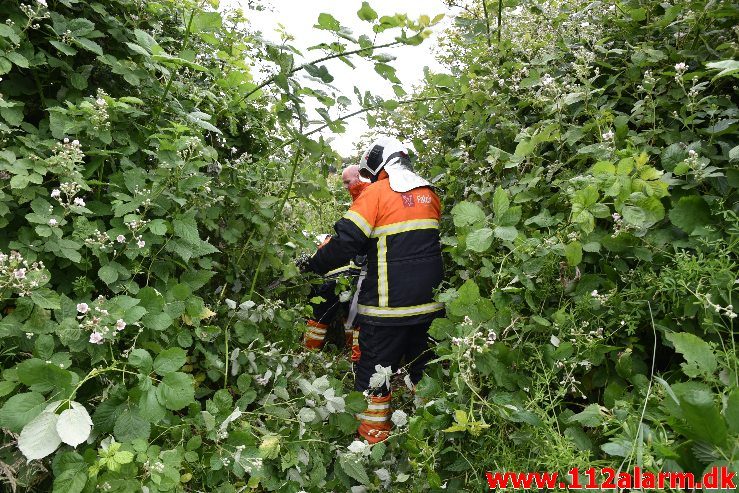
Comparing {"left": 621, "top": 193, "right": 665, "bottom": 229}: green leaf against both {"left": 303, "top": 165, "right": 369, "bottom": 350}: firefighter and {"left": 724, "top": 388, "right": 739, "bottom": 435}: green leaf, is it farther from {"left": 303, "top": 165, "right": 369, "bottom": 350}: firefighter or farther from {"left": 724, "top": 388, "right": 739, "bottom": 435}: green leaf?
{"left": 303, "top": 165, "right": 369, "bottom": 350}: firefighter

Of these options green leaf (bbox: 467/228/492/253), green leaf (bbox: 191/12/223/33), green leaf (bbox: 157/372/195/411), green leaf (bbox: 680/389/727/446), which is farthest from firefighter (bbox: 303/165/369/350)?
green leaf (bbox: 680/389/727/446)

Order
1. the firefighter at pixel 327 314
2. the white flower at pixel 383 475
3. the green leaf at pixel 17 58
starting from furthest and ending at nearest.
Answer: the firefighter at pixel 327 314 < the white flower at pixel 383 475 < the green leaf at pixel 17 58

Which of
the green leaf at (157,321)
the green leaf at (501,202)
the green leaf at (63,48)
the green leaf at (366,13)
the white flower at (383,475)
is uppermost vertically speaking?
the green leaf at (366,13)

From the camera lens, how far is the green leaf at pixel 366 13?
192cm

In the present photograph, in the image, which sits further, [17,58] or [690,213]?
[690,213]

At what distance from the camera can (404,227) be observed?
3133 millimetres

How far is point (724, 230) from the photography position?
1.74 m

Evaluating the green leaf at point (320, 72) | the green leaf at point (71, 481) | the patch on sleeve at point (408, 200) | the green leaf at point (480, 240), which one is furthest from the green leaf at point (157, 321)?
the patch on sleeve at point (408, 200)

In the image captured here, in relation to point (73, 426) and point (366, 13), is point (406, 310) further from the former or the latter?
point (73, 426)

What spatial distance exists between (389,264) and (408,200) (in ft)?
1.52

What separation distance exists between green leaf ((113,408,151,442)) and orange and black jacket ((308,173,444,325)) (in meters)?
1.71

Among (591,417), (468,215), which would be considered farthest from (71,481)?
(468,215)

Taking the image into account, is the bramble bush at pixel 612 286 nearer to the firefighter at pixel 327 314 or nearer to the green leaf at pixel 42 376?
the green leaf at pixel 42 376

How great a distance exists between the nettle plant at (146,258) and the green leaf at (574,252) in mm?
1040
